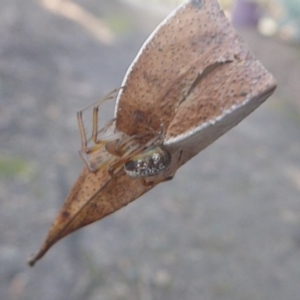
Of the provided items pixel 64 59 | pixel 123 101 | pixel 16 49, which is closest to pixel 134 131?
pixel 123 101

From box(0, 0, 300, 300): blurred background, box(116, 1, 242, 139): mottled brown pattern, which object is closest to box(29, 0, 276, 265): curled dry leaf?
box(116, 1, 242, 139): mottled brown pattern

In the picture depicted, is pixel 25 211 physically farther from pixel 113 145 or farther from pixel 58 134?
pixel 113 145

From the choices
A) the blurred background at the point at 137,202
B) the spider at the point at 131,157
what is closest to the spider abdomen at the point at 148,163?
the spider at the point at 131,157

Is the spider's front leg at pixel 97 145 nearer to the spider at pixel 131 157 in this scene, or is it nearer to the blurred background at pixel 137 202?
the spider at pixel 131 157

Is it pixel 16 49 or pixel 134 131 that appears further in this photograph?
pixel 16 49

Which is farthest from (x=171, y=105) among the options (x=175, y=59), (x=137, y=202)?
(x=137, y=202)

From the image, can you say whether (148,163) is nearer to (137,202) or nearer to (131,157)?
(131,157)

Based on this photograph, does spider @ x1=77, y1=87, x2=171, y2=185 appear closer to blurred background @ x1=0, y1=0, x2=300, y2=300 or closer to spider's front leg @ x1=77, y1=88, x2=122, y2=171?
spider's front leg @ x1=77, y1=88, x2=122, y2=171
